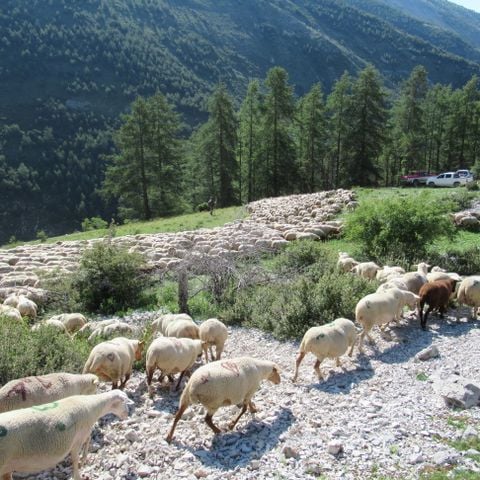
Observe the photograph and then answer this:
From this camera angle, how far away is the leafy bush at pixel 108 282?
15555 millimetres

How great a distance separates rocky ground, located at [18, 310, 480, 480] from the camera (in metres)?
6.24

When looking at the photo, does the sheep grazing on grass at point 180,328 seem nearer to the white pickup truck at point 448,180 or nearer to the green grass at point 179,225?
the green grass at point 179,225

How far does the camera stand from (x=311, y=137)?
163ft

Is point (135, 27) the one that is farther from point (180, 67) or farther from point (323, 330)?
point (323, 330)

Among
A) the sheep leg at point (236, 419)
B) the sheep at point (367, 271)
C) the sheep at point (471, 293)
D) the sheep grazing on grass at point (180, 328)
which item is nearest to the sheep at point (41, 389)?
the sheep leg at point (236, 419)

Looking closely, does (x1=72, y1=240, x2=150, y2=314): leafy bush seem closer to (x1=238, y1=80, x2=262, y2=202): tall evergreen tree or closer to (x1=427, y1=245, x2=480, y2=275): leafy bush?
(x1=427, y1=245, x2=480, y2=275): leafy bush

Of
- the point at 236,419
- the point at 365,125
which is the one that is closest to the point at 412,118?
the point at 365,125

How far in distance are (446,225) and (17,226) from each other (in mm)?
82870

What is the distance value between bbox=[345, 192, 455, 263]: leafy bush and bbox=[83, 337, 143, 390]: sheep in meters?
11.6

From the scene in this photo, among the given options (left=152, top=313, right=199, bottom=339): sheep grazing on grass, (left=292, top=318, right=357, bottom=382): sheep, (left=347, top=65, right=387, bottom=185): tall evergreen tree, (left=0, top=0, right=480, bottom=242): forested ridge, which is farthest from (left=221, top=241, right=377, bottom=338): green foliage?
(left=0, top=0, right=480, bottom=242): forested ridge

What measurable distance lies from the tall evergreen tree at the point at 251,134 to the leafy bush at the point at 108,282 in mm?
34380

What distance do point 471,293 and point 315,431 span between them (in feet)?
22.2

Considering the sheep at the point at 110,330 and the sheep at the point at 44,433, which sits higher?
the sheep at the point at 44,433

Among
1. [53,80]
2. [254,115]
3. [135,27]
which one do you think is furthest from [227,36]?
[254,115]
